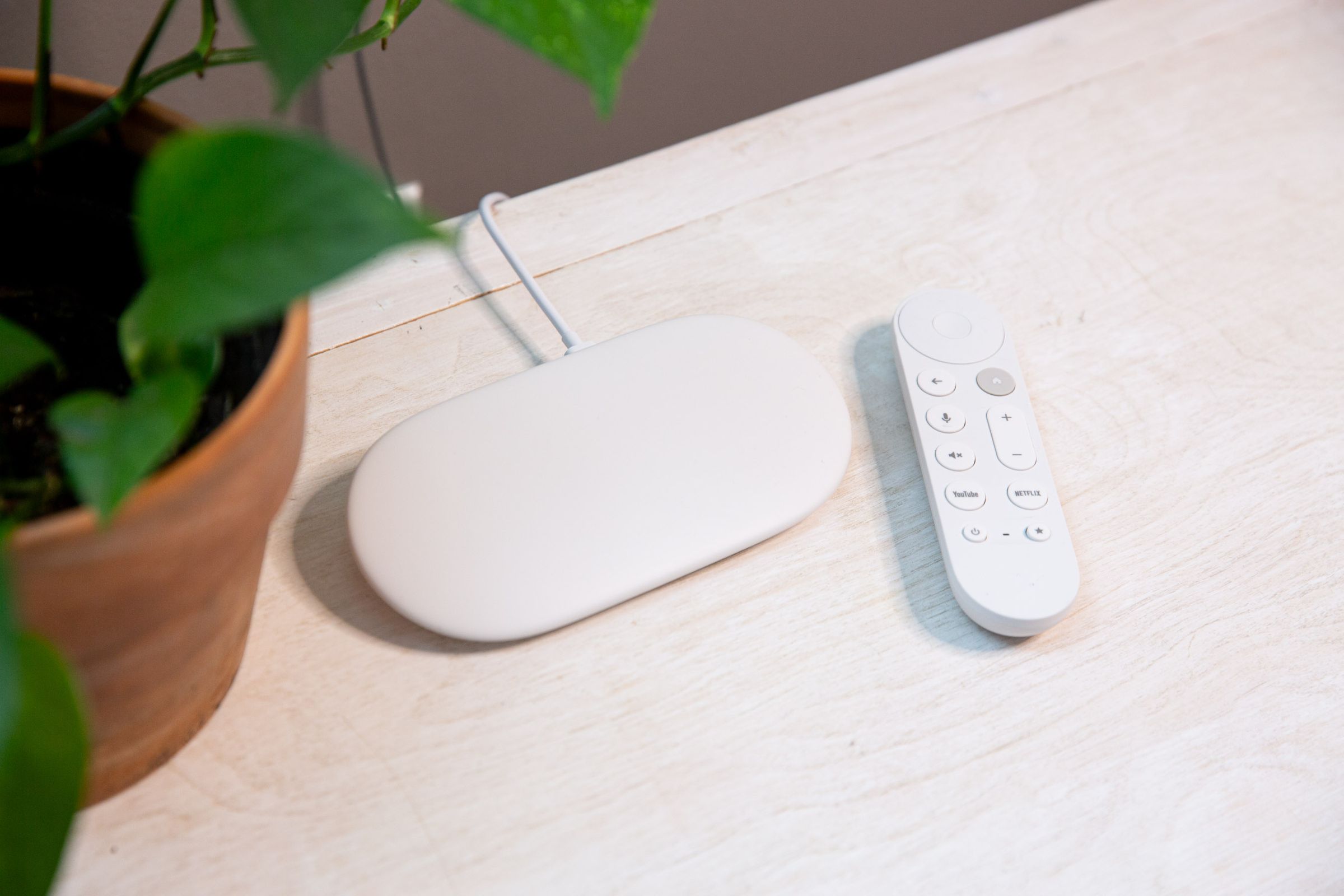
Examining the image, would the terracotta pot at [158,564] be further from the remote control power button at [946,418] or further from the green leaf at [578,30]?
the remote control power button at [946,418]

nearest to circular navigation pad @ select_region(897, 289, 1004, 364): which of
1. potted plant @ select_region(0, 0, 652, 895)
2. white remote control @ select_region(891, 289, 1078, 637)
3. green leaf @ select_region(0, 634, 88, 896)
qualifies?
white remote control @ select_region(891, 289, 1078, 637)

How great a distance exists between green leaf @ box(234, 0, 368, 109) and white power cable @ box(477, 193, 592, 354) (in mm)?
232

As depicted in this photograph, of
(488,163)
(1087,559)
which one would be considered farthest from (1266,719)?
(488,163)

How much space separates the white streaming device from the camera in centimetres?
38

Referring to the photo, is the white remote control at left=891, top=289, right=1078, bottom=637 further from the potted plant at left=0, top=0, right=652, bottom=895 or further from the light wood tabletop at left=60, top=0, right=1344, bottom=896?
the potted plant at left=0, top=0, right=652, bottom=895

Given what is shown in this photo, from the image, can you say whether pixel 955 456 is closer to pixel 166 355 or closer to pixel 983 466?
pixel 983 466

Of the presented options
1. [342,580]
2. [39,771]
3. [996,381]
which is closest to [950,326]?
[996,381]

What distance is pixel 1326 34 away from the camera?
63 cm

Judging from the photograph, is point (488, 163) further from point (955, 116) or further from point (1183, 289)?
point (1183, 289)

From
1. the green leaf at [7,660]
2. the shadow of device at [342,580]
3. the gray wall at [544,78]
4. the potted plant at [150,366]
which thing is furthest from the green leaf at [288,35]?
the gray wall at [544,78]

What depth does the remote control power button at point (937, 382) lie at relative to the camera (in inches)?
17.6

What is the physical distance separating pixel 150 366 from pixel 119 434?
5 centimetres

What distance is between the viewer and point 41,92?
0.28 meters

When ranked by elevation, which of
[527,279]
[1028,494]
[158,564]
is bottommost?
[1028,494]
